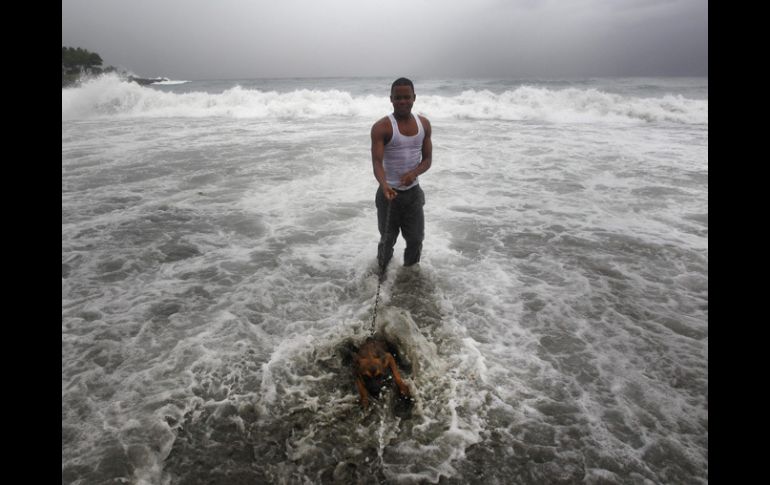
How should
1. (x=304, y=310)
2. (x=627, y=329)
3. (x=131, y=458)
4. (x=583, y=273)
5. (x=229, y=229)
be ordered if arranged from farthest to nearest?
(x=229, y=229) < (x=583, y=273) < (x=304, y=310) < (x=627, y=329) < (x=131, y=458)

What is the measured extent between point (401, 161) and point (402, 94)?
0.70 metres

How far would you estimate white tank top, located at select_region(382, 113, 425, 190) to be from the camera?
4.14 metres

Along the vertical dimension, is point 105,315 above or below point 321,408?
above

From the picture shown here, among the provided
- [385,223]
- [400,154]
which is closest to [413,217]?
[385,223]

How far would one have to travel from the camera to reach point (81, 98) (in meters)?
24.5

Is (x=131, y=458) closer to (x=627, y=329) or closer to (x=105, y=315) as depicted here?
(x=105, y=315)

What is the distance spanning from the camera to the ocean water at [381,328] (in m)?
2.72

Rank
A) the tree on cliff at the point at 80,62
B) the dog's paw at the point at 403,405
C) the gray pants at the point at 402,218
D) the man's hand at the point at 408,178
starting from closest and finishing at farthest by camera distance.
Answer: the dog's paw at the point at 403,405 < the man's hand at the point at 408,178 < the gray pants at the point at 402,218 < the tree on cliff at the point at 80,62

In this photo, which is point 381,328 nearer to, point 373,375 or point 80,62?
point 373,375

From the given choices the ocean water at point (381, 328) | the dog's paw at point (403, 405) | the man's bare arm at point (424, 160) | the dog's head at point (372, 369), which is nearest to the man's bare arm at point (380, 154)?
the man's bare arm at point (424, 160)

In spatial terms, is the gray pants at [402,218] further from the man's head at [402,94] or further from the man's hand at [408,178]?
the man's head at [402,94]

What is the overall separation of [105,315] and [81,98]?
27389 millimetres

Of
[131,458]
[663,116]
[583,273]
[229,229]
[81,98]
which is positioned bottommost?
[131,458]

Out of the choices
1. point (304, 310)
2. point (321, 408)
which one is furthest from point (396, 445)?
point (304, 310)
